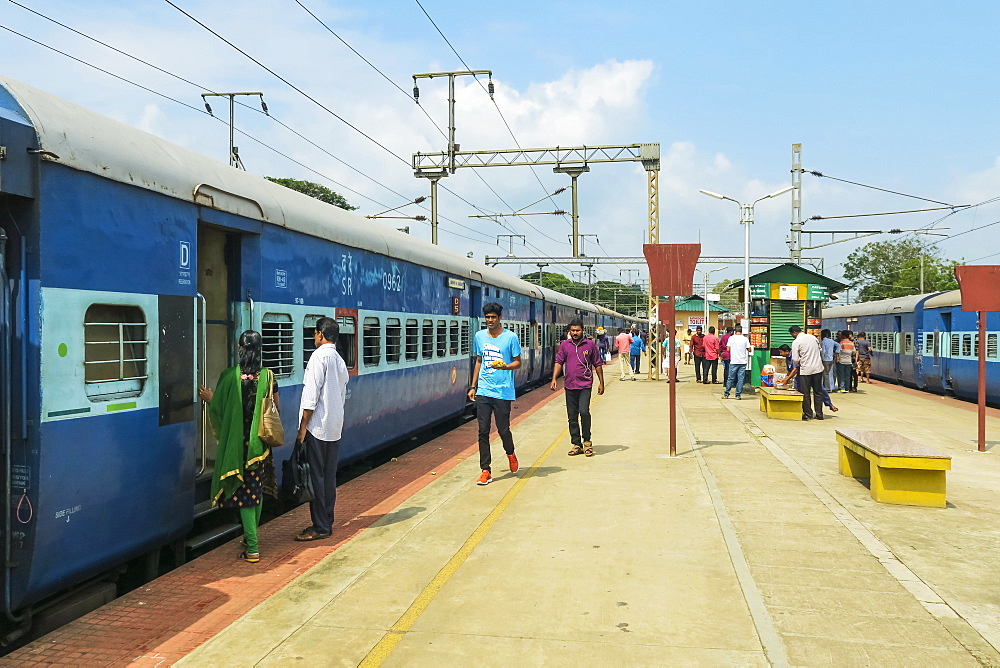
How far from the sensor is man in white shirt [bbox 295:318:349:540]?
6.45 metres

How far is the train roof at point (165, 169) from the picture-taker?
4641 millimetres

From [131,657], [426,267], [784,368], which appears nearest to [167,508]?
[131,657]

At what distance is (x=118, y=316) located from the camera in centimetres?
512

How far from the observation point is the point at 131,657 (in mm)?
4293

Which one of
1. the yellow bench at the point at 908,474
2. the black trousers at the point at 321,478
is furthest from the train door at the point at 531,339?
the black trousers at the point at 321,478

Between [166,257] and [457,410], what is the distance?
380 inches

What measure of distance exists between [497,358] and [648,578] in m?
3.72

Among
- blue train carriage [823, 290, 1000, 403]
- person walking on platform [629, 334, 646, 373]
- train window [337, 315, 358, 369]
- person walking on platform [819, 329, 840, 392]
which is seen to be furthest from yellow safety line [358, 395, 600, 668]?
person walking on platform [629, 334, 646, 373]

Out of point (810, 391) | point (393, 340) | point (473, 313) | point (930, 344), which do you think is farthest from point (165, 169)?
point (930, 344)

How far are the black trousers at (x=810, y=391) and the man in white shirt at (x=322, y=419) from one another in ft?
35.7

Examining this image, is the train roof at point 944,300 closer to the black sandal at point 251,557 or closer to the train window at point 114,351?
the black sandal at point 251,557

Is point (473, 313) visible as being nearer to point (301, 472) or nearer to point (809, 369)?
point (809, 369)

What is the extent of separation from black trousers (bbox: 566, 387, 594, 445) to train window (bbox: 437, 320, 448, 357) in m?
3.44

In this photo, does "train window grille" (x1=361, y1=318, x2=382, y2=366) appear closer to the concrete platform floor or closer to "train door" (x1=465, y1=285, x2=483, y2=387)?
the concrete platform floor
